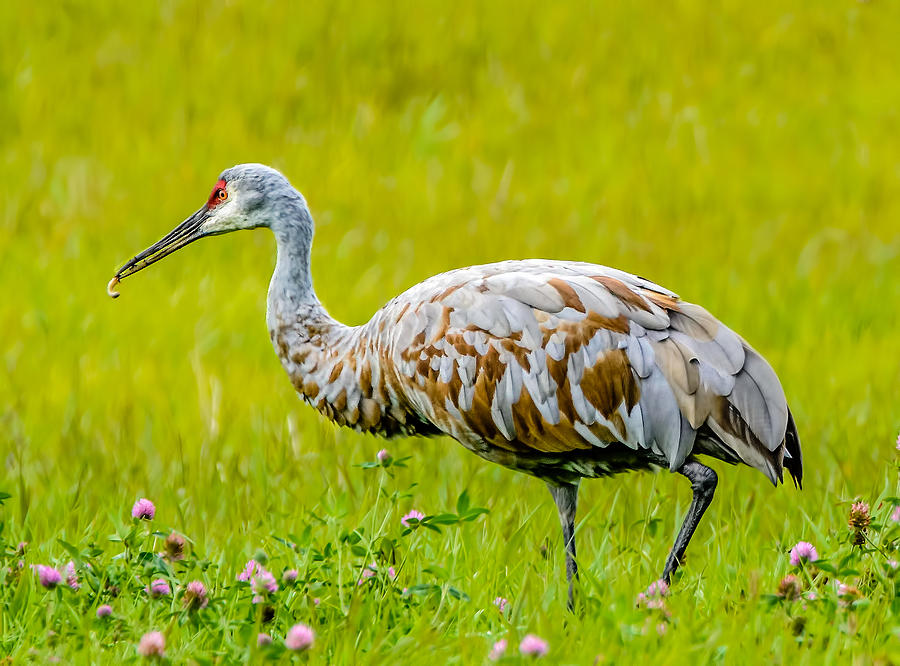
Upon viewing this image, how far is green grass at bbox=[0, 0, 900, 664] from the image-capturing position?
3732mm

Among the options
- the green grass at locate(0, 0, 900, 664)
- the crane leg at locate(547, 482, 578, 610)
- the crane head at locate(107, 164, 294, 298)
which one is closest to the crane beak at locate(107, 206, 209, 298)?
the crane head at locate(107, 164, 294, 298)

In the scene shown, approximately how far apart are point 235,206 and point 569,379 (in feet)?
5.44

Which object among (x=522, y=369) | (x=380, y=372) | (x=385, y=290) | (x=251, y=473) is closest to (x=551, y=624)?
(x=522, y=369)

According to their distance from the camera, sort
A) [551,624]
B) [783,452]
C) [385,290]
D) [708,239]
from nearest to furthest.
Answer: [551,624] → [783,452] → [385,290] → [708,239]

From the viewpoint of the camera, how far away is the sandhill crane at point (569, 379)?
4.11 m

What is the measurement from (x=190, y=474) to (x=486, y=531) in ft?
4.59

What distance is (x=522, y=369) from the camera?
4.31 metres

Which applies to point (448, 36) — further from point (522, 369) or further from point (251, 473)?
point (522, 369)

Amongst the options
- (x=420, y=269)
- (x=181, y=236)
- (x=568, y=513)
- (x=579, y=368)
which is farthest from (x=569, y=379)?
(x=420, y=269)

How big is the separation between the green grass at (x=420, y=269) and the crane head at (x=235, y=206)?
922mm

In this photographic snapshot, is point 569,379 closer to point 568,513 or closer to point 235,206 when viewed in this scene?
point 568,513

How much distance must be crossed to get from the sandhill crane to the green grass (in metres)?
0.28

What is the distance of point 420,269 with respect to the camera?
295 inches

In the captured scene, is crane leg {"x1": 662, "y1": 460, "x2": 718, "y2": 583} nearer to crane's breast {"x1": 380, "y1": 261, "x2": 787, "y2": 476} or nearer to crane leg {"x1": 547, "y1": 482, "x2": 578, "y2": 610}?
crane's breast {"x1": 380, "y1": 261, "x2": 787, "y2": 476}
